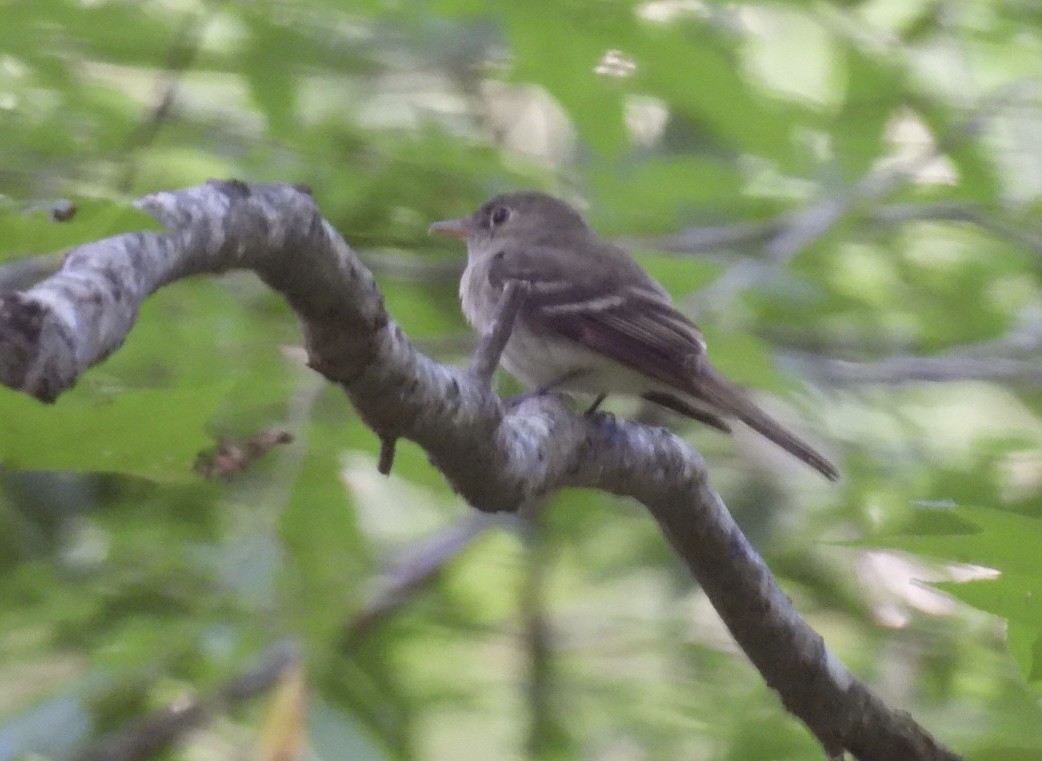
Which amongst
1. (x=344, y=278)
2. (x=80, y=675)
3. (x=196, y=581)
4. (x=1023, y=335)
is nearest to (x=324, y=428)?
(x=196, y=581)

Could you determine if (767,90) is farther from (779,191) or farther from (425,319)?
(425,319)

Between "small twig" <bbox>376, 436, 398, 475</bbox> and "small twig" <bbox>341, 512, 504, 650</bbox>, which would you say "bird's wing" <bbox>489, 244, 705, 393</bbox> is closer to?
"small twig" <bbox>341, 512, 504, 650</bbox>

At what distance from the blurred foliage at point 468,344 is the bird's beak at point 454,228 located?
6cm

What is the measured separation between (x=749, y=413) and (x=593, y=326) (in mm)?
561

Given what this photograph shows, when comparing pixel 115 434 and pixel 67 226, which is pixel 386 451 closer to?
pixel 115 434

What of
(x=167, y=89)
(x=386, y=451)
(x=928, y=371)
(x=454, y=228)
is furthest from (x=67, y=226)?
(x=928, y=371)

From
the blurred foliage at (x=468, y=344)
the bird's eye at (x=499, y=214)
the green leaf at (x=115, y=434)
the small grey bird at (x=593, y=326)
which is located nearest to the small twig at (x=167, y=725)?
the blurred foliage at (x=468, y=344)

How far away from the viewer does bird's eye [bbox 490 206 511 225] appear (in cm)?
A: 417

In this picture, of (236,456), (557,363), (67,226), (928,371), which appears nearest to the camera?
(67,226)

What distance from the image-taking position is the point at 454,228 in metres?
4.00

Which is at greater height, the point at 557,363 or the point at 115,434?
the point at 115,434

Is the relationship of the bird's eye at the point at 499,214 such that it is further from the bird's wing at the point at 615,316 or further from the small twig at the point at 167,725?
the small twig at the point at 167,725

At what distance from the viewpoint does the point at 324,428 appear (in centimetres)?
308

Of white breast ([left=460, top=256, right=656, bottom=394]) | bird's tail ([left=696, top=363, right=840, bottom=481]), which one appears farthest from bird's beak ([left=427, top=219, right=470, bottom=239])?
bird's tail ([left=696, top=363, right=840, bottom=481])
